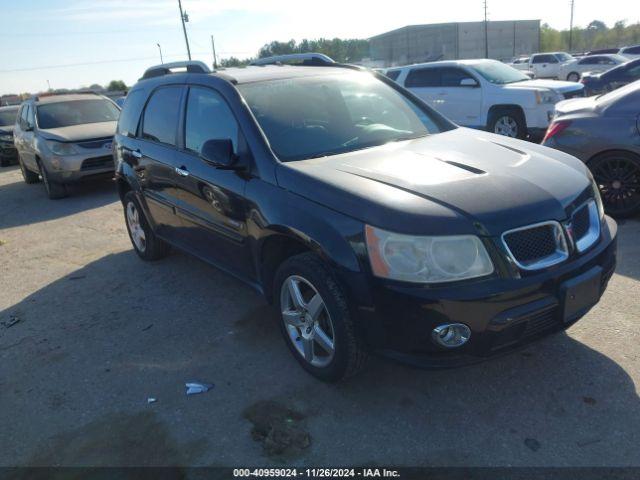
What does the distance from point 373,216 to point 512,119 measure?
29.2ft

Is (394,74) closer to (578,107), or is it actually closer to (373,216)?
(578,107)

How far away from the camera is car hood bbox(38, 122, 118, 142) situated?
961 cm

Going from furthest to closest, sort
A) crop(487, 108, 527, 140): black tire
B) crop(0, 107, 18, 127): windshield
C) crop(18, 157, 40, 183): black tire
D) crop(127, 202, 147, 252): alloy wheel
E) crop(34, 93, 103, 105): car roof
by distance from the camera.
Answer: crop(0, 107, 18, 127): windshield < crop(18, 157, 40, 183): black tire < crop(34, 93, 103, 105): car roof < crop(487, 108, 527, 140): black tire < crop(127, 202, 147, 252): alloy wheel

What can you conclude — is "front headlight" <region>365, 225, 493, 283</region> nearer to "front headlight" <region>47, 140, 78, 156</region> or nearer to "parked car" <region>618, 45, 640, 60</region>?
"front headlight" <region>47, 140, 78, 156</region>

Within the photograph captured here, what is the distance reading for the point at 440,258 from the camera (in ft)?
8.39

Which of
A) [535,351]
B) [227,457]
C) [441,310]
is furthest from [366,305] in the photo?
[535,351]

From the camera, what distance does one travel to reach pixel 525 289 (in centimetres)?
257

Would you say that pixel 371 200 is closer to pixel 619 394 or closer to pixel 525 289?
pixel 525 289

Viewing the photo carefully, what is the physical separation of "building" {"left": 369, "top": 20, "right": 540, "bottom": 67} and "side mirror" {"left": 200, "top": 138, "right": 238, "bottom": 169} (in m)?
80.1

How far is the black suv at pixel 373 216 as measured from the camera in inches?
101

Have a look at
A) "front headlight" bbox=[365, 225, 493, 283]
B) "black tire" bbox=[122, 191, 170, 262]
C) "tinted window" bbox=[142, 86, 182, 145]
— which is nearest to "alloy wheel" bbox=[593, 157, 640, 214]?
"front headlight" bbox=[365, 225, 493, 283]

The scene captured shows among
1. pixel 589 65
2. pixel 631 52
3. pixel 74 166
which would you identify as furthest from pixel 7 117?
pixel 631 52

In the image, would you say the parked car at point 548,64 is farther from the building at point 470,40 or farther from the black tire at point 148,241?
the building at point 470,40

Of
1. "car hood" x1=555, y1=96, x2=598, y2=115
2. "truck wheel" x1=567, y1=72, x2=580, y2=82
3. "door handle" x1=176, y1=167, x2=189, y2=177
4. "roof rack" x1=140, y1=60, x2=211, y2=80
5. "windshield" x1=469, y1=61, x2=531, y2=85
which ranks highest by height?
"roof rack" x1=140, y1=60, x2=211, y2=80
